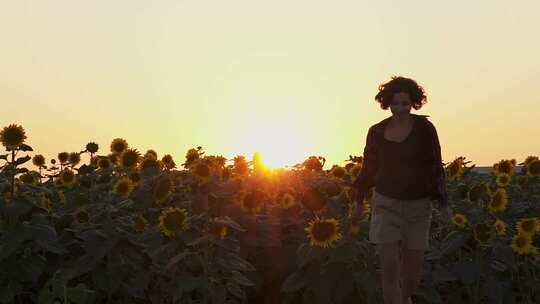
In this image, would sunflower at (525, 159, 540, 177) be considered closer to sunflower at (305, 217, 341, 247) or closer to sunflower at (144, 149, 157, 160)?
sunflower at (305, 217, 341, 247)

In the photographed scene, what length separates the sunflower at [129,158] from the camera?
32.0 ft

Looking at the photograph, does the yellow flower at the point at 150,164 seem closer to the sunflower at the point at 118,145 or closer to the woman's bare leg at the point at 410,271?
the sunflower at the point at 118,145

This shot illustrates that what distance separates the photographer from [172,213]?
→ 22.8 ft

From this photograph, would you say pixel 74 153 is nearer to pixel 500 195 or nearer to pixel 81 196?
pixel 81 196

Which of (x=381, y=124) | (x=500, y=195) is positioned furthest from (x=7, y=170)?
(x=500, y=195)

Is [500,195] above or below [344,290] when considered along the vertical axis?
above

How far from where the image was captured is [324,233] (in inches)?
288

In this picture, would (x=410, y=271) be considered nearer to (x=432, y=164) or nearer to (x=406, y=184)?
(x=406, y=184)

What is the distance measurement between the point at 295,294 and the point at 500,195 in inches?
96.5

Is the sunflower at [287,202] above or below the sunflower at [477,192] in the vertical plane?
below

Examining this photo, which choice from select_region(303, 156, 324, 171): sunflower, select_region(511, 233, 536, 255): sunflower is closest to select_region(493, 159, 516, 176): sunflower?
select_region(511, 233, 536, 255): sunflower

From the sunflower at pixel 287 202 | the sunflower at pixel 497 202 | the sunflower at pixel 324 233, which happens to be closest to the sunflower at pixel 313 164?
the sunflower at pixel 287 202

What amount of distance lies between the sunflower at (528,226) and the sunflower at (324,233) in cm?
215

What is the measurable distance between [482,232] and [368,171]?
1.42 meters
